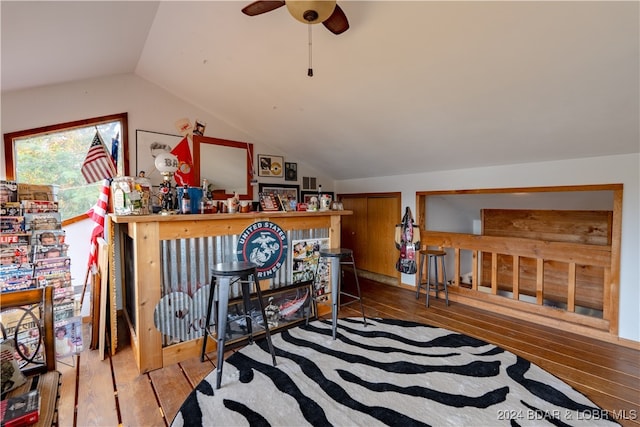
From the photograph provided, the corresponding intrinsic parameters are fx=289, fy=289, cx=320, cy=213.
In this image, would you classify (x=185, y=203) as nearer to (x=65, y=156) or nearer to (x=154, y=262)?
(x=154, y=262)

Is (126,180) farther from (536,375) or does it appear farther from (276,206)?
(536,375)

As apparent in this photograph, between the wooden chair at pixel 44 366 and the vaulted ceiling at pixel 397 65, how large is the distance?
1.53 m

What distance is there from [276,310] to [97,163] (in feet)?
7.96

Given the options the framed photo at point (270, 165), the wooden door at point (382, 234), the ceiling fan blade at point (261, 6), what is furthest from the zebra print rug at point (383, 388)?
the framed photo at point (270, 165)

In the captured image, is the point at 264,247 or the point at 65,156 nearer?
the point at 264,247

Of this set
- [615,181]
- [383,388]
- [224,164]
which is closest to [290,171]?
[224,164]

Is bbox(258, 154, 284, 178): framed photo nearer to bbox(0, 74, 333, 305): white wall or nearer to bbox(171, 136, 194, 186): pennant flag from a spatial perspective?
bbox(0, 74, 333, 305): white wall

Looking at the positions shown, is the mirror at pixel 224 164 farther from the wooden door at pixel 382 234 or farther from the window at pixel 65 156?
the wooden door at pixel 382 234

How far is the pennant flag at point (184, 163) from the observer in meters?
3.63

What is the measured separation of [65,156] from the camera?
301 centimetres

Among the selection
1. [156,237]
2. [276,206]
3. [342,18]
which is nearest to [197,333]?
[156,237]

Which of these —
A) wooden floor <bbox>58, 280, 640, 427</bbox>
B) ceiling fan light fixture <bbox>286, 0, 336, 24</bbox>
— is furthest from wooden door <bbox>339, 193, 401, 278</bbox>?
ceiling fan light fixture <bbox>286, 0, 336, 24</bbox>

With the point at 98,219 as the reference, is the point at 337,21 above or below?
above

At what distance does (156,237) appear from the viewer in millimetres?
2199
